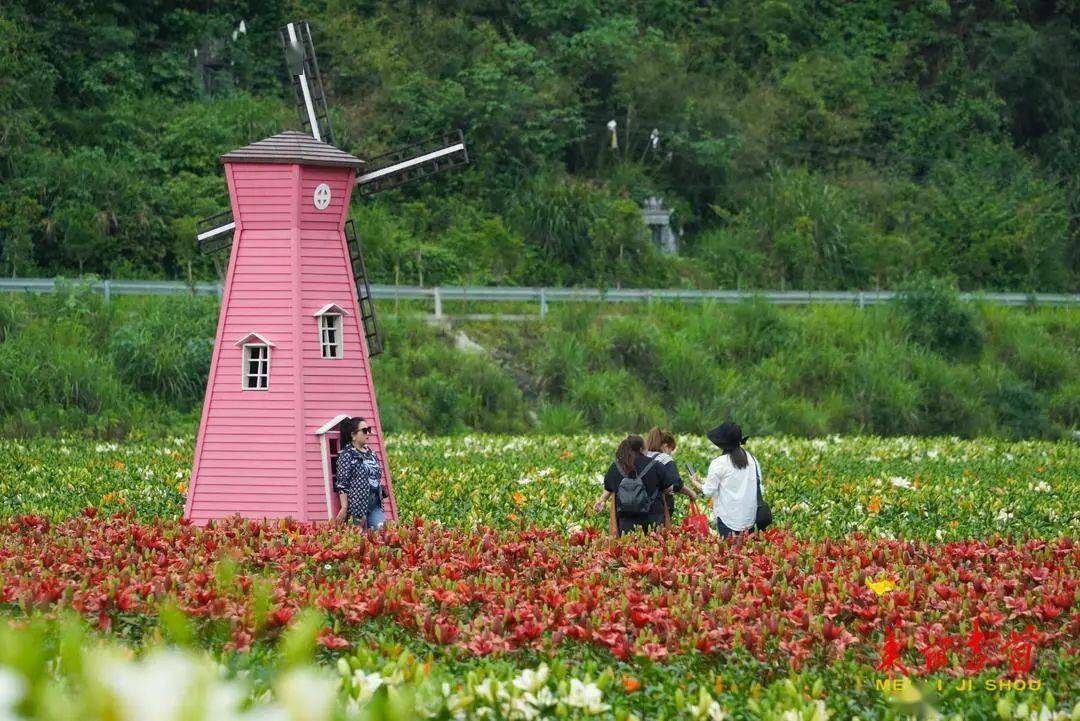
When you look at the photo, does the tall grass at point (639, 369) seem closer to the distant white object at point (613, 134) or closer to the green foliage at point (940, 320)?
the green foliage at point (940, 320)

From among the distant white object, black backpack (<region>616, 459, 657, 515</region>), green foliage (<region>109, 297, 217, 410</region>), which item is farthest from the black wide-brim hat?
the distant white object

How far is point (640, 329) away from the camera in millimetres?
40281

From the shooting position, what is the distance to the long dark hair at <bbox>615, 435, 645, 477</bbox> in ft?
48.9

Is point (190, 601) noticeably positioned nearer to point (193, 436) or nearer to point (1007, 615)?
point (1007, 615)

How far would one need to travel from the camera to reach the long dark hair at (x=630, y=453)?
48.9 feet

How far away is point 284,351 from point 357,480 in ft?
9.33

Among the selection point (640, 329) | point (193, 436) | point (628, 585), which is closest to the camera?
point (628, 585)

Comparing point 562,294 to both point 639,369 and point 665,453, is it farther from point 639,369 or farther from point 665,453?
point 665,453

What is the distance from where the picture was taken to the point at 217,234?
2105 cm

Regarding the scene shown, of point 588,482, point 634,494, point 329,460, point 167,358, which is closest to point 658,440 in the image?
point 634,494

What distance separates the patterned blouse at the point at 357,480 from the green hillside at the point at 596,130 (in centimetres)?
2403

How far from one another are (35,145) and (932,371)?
21696 mm

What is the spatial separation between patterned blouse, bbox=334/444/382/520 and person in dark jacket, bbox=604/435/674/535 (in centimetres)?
239

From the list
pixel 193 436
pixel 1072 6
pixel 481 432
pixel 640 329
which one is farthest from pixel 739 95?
pixel 193 436
